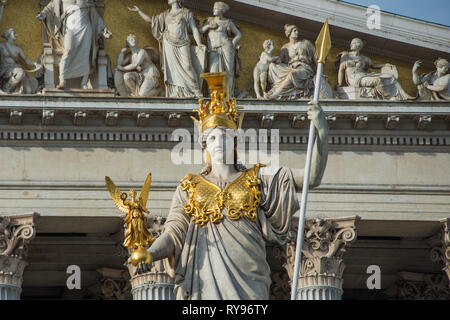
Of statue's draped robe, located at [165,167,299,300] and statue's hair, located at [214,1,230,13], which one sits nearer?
statue's draped robe, located at [165,167,299,300]

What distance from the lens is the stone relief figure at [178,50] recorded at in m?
32.4

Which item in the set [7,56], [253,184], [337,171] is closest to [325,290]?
[337,171]

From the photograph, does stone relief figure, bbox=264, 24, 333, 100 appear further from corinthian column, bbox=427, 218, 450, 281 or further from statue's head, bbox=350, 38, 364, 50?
corinthian column, bbox=427, 218, 450, 281

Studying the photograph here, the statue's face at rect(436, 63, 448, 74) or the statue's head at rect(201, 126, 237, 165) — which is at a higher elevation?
the statue's face at rect(436, 63, 448, 74)

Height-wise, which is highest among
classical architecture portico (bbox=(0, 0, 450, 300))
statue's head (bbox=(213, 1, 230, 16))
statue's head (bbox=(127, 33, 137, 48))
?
statue's head (bbox=(213, 1, 230, 16))

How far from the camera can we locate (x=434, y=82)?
33.8 meters

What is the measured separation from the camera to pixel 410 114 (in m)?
32.6

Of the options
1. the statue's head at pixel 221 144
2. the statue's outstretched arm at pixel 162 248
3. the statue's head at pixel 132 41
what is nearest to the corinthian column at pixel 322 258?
the statue's head at pixel 132 41

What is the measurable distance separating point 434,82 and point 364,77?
1.47 m

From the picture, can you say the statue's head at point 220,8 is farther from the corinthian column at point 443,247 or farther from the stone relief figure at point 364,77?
the corinthian column at point 443,247

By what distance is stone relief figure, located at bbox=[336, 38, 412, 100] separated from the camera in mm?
33125

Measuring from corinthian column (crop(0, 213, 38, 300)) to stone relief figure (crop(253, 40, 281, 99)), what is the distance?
4.90 metres

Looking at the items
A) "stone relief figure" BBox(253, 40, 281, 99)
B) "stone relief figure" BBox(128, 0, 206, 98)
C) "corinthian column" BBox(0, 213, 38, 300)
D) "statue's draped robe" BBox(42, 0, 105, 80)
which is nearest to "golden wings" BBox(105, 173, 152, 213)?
"corinthian column" BBox(0, 213, 38, 300)
